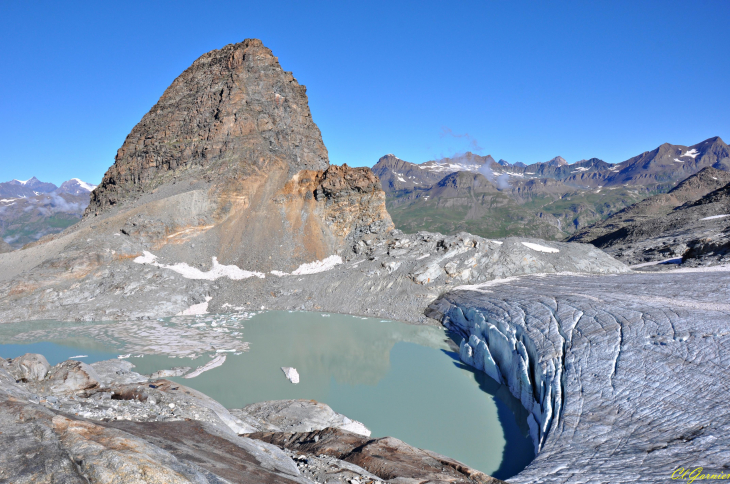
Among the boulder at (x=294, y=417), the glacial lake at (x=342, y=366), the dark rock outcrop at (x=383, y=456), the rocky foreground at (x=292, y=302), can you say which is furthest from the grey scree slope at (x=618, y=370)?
the boulder at (x=294, y=417)

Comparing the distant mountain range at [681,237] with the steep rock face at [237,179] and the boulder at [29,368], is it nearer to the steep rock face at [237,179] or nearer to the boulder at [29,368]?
the steep rock face at [237,179]

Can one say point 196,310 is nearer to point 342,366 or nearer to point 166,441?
point 342,366

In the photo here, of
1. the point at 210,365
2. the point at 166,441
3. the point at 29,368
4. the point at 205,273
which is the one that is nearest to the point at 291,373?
the point at 210,365

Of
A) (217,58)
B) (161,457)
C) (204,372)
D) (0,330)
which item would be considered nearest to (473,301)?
(204,372)

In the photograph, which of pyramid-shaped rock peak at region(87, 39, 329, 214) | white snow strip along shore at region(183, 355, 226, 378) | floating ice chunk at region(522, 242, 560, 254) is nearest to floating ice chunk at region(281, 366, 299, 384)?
white snow strip along shore at region(183, 355, 226, 378)

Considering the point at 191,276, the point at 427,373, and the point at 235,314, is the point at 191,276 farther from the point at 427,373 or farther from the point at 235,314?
the point at 427,373

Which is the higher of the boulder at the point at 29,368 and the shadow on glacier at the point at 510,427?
the boulder at the point at 29,368

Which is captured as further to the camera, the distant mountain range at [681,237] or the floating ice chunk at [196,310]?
the distant mountain range at [681,237]
